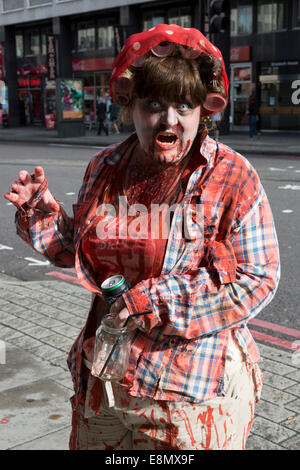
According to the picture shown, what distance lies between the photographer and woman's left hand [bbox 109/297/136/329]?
1.69 meters

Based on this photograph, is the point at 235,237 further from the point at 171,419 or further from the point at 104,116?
the point at 104,116

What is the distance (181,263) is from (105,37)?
3268cm

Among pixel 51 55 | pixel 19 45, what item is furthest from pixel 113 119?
pixel 19 45

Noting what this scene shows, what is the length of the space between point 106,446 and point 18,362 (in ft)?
8.21

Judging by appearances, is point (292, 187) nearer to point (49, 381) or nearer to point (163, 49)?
point (49, 381)

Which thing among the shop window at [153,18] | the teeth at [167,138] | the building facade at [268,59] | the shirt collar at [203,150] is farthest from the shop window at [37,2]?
the teeth at [167,138]

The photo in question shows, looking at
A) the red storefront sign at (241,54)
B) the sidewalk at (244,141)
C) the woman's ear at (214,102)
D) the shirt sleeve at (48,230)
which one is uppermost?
the red storefront sign at (241,54)

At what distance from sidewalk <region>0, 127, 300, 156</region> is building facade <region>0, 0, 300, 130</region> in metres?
2.13

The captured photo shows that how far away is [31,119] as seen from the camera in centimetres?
3812

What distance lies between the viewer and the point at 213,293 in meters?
1.68

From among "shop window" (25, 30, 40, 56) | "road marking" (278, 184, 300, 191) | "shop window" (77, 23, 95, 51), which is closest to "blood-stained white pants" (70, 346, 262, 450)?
"road marking" (278, 184, 300, 191)

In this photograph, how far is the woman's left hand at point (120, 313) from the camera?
1.69 metres

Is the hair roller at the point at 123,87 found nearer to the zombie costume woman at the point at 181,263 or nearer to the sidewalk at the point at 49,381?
the zombie costume woman at the point at 181,263

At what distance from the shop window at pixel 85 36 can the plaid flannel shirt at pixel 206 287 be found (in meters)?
33.0
